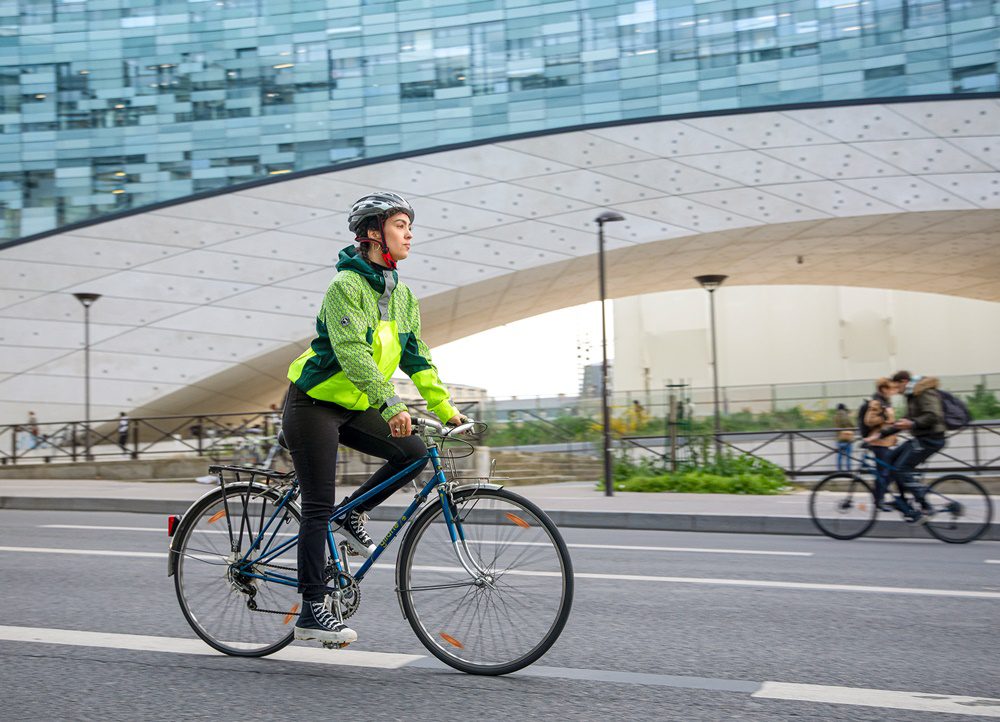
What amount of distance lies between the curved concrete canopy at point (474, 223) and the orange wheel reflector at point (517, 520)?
32.4 meters

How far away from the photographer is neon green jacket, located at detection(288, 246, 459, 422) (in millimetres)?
3826

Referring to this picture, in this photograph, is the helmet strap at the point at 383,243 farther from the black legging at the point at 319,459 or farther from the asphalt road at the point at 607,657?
the asphalt road at the point at 607,657

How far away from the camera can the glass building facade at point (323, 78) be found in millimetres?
36719

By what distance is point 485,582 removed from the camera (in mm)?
3912

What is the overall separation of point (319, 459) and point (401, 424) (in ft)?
1.51

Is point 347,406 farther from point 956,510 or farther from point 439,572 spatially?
point 956,510

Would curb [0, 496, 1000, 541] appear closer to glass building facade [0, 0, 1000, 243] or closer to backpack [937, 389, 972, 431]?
backpack [937, 389, 972, 431]

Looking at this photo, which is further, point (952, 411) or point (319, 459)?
point (952, 411)

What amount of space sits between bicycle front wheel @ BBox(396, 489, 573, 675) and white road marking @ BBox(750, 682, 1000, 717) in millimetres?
837

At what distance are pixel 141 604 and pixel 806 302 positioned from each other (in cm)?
5235

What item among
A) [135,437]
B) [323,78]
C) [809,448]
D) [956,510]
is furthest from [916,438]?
[323,78]

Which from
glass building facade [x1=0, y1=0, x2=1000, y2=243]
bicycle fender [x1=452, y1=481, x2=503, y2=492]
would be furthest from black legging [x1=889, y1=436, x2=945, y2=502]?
glass building facade [x1=0, y1=0, x2=1000, y2=243]

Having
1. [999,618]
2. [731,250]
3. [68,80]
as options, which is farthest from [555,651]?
[68,80]

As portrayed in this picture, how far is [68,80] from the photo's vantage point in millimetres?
37750
